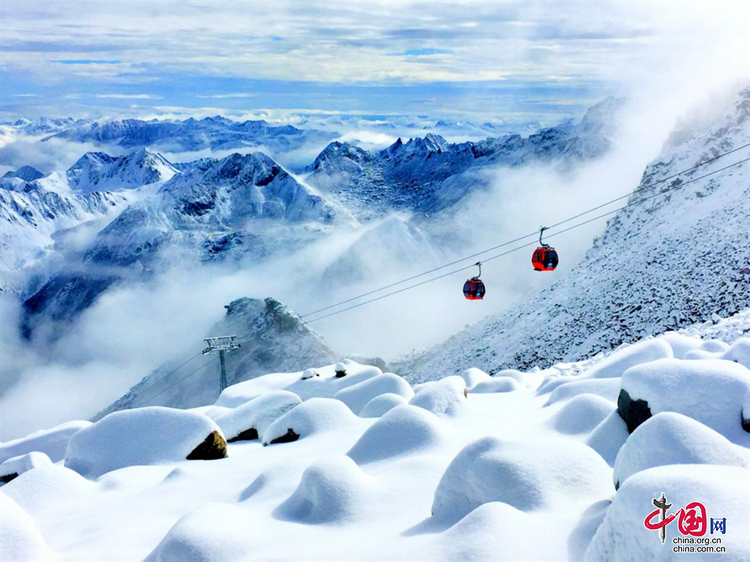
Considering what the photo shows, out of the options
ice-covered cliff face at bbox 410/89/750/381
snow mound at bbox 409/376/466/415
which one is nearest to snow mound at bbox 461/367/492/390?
snow mound at bbox 409/376/466/415

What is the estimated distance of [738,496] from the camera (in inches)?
240

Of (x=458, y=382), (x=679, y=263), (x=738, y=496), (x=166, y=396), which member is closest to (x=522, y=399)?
(x=458, y=382)

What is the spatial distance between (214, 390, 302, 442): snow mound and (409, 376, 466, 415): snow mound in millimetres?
5426

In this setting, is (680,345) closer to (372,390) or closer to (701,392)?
(701,392)

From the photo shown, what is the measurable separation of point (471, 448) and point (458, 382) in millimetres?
8139

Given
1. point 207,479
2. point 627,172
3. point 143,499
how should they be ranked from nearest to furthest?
point 143,499, point 207,479, point 627,172

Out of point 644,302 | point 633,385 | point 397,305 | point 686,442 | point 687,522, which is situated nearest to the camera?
point 687,522

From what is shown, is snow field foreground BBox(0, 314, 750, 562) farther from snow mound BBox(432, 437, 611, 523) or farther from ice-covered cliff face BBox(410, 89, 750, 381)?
ice-covered cliff face BBox(410, 89, 750, 381)

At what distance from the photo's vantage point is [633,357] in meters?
18.1

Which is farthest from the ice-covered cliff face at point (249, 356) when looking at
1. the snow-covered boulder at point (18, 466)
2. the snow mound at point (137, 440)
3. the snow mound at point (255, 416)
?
the snow-covered boulder at point (18, 466)

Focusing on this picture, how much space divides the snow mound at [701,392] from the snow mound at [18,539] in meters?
10.0

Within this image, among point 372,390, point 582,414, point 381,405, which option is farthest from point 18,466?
point 582,414

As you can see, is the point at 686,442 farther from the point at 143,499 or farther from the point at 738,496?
the point at 143,499

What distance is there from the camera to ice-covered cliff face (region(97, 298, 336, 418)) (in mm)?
64688
